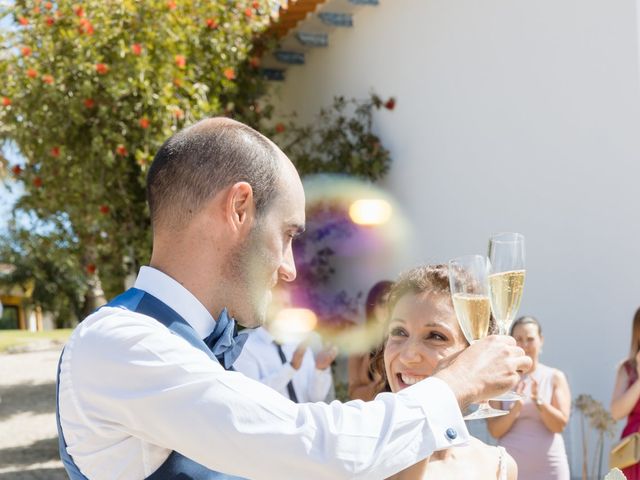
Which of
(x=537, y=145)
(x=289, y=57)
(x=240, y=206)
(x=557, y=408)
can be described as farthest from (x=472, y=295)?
(x=289, y=57)

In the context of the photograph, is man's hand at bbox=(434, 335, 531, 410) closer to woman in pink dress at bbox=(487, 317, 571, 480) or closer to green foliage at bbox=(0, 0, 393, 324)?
woman in pink dress at bbox=(487, 317, 571, 480)

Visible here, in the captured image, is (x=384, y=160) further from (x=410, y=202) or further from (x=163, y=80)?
(x=163, y=80)

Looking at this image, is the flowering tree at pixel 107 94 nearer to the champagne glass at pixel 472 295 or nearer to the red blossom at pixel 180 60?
the red blossom at pixel 180 60

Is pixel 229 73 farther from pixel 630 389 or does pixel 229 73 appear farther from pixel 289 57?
pixel 630 389

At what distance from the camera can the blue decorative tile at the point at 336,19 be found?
7988mm

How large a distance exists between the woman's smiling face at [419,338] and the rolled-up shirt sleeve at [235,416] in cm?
84

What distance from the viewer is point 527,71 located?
6.12m

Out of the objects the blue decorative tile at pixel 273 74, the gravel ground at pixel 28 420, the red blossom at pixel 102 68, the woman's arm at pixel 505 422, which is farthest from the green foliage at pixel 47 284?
the woman's arm at pixel 505 422

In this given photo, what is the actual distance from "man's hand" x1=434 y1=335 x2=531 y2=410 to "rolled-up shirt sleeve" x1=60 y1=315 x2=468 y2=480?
0.03 meters

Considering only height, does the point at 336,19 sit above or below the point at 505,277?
above

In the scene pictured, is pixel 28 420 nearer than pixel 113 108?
No

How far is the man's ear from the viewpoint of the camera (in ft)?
5.92

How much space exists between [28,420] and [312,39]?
272 inches

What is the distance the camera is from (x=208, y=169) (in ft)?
6.00
